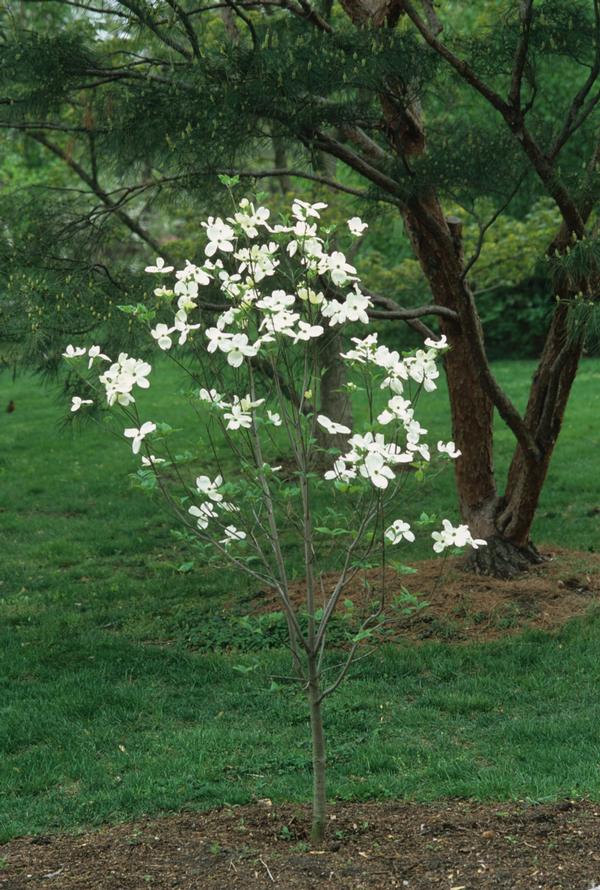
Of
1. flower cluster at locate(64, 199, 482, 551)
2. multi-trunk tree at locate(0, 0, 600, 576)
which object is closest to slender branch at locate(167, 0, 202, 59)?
multi-trunk tree at locate(0, 0, 600, 576)

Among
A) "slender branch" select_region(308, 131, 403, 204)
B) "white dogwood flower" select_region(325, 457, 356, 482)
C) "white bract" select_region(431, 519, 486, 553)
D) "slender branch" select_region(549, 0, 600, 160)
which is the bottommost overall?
"white bract" select_region(431, 519, 486, 553)

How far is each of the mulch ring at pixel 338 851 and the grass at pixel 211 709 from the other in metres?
0.20

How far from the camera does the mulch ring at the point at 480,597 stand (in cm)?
603

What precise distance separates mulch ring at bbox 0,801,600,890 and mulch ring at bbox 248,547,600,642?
220 centimetres

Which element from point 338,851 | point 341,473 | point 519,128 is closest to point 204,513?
point 341,473

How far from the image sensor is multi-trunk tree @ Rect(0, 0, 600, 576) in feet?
16.6

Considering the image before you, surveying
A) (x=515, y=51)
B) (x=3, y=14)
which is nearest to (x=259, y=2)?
(x=515, y=51)

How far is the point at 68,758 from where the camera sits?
4.68 m

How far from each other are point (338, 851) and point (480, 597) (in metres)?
3.00

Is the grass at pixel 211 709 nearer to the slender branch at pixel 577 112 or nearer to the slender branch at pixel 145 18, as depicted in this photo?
the slender branch at pixel 577 112

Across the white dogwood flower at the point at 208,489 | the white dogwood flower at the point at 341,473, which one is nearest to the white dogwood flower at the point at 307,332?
the white dogwood flower at the point at 341,473

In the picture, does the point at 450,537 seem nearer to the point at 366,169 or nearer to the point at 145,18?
the point at 366,169

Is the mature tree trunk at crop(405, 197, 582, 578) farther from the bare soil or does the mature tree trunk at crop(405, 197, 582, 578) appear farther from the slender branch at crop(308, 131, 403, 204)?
the bare soil

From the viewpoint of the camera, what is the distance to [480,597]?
632 centimetres
